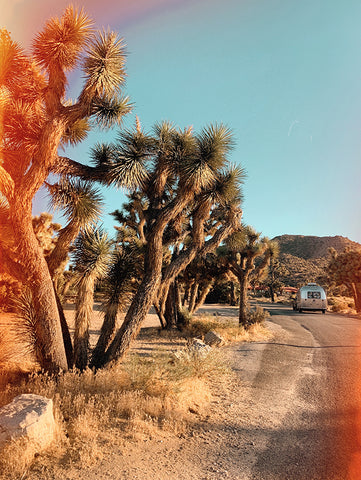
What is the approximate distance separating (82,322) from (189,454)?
383cm

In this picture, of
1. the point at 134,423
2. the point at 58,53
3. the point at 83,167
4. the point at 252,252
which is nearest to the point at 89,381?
the point at 134,423

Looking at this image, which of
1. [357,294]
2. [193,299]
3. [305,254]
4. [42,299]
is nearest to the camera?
[42,299]

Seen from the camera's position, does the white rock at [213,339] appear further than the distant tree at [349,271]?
No

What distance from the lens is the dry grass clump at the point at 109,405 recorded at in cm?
396

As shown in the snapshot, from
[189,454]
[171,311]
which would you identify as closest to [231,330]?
[171,311]

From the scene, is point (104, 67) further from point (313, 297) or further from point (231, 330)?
point (313, 297)

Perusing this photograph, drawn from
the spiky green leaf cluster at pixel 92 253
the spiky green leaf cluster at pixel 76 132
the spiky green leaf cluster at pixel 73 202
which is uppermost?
the spiky green leaf cluster at pixel 76 132

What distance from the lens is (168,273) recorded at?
28.5 ft

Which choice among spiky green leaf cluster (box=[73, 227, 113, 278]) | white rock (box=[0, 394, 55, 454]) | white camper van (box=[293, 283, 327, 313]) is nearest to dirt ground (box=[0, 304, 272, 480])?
white rock (box=[0, 394, 55, 454])

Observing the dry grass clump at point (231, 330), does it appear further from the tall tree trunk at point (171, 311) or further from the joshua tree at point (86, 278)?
the joshua tree at point (86, 278)

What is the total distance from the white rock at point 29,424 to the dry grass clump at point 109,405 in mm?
131

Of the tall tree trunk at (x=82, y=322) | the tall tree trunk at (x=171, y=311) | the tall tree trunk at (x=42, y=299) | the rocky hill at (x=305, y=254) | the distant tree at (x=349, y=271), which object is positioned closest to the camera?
the tall tree trunk at (x=42, y=299)

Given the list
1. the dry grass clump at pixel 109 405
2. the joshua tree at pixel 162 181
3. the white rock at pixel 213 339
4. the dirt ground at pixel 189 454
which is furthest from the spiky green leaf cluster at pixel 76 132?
the white rock at pixel 213 339

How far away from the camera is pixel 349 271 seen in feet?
109
